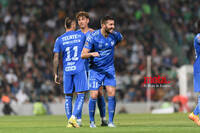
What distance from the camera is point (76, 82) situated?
479 inches

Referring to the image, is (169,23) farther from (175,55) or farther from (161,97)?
(161,97)

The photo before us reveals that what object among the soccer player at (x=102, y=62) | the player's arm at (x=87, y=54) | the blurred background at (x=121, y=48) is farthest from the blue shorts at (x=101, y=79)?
the blurred background at (x=121, y=48)

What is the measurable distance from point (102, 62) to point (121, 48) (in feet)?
49.9

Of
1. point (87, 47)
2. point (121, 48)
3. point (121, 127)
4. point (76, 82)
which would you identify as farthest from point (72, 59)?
point (121, 48)

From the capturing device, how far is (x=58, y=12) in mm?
28422

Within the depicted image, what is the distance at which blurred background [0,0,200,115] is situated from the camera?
2364 centimetres

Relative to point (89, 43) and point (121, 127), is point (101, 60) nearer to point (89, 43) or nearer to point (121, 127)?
point (89, 43)

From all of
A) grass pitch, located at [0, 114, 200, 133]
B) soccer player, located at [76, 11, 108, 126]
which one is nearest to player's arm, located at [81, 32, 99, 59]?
soccer player, located at [76, 11, 108, 126]

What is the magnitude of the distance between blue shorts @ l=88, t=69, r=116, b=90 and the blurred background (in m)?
10.9

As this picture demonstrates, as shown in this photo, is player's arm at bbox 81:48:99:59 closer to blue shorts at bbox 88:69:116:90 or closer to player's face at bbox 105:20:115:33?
blue shorts at bbox 88:69:116:90

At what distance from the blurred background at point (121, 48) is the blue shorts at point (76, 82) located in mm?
10514

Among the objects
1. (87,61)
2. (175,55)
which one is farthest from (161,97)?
(87,61)

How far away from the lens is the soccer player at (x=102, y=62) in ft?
37.8

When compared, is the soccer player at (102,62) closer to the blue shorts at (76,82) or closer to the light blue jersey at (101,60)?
the light blue jersey at (101,60)
